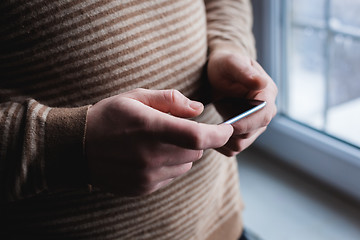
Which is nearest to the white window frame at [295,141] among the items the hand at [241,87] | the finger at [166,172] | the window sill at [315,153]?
the window sill at [315,153]

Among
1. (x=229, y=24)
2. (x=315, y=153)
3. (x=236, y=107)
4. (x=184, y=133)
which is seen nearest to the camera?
(x=184, y=133)

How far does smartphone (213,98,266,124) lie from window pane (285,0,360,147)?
0.44 meters

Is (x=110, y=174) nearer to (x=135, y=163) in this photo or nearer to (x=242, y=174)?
(x=135, y=163)

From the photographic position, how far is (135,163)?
38 cm

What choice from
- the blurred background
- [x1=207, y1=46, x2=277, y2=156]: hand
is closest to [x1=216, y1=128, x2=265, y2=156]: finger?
[x1=207, y1=46, x2=277, y2=156]: hand

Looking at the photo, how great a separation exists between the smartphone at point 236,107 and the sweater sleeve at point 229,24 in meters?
0.11

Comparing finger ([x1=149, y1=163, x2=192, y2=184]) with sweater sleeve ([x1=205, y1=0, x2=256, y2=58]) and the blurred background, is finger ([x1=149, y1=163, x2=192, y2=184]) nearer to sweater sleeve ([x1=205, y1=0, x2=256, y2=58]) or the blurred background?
sweater sleeve ([x1=205, y1=0, x2=256, y2=58])

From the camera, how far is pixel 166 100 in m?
0.40

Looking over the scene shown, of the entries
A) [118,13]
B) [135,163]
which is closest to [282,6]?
[118,13]

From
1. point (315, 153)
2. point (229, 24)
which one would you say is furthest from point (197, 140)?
point (315, 153)

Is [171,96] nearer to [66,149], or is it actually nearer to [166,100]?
[166,100]

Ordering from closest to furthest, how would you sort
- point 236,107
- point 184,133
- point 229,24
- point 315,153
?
point 184,133 < point 236,107 < point 229,24 < point 315,153

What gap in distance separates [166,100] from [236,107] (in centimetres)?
11

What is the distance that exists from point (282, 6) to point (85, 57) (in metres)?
0.60
